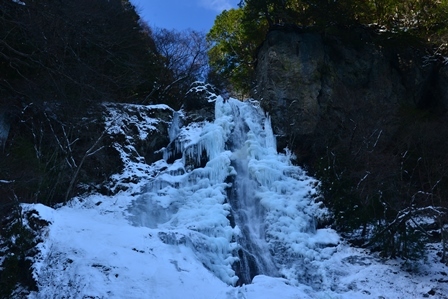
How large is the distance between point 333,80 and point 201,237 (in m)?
10.7

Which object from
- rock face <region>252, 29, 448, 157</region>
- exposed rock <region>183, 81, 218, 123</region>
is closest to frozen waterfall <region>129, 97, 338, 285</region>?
exposed rock <region>183, 81, 218, 123</region>

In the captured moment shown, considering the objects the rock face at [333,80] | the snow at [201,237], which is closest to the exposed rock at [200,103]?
the snow at [201,237]

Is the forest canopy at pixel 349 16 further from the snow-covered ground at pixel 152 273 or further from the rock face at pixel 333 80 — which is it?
the snow-covered ground at pixel 152 273

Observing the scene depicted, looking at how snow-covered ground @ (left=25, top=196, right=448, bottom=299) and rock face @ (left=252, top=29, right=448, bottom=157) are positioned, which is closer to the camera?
snow-covered ground @ (left=25, top=196, right=448, bottom=299)

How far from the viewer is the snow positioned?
7844 millimetres

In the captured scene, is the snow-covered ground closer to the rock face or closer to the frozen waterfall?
the frozen waterfall

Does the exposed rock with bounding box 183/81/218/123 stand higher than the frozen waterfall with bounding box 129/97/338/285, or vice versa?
the exposed rock with bounding box 183/81/218/123

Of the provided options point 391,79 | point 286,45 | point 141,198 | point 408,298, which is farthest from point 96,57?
point 391,79

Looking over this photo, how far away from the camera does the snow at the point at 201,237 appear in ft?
25.7

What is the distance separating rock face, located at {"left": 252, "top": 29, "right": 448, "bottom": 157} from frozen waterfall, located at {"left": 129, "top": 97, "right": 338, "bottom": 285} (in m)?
1.54

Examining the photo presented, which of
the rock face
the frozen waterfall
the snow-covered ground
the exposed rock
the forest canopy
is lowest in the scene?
the snow-covered ground

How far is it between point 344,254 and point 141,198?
629 cm

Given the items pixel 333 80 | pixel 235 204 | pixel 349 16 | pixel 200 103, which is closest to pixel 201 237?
pixel 235 204

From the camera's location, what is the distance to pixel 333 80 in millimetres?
18188
